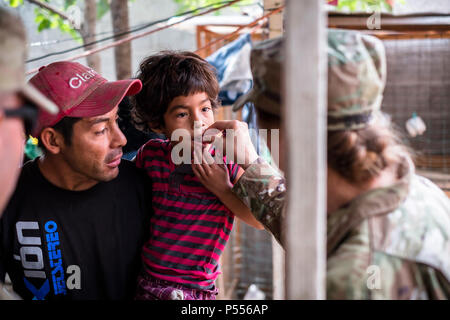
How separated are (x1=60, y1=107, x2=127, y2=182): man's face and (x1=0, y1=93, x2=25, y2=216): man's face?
3.31 feet

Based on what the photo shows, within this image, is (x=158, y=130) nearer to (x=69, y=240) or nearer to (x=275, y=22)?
(x=69, y=240)

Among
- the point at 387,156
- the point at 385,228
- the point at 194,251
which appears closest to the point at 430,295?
the point at 385,228

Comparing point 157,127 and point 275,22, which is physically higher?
point 275,22

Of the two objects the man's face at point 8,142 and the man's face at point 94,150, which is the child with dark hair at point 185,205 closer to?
the man's face at point 94,150

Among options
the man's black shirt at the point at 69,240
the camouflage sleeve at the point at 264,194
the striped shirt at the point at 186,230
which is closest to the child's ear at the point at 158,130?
the striped shirt at the point at 186,230

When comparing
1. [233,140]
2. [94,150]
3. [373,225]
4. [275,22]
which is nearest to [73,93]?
[94,150]

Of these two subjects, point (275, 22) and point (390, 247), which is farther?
point (275, 22)

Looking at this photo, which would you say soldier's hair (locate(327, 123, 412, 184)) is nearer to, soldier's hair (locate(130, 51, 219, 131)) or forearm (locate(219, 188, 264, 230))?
forearm (locate(219, 188, 264, 230))

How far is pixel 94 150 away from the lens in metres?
2.25

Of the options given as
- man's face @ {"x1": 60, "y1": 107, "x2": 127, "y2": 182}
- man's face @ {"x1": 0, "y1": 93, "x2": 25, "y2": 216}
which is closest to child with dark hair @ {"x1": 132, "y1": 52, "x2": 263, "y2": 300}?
man's face @ {"x1": 60, "y1": 107, "x2": 127, "y2": 182}

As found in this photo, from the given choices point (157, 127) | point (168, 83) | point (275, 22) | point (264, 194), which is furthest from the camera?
point (275, 22)

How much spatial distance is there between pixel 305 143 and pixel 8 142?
0.74m
